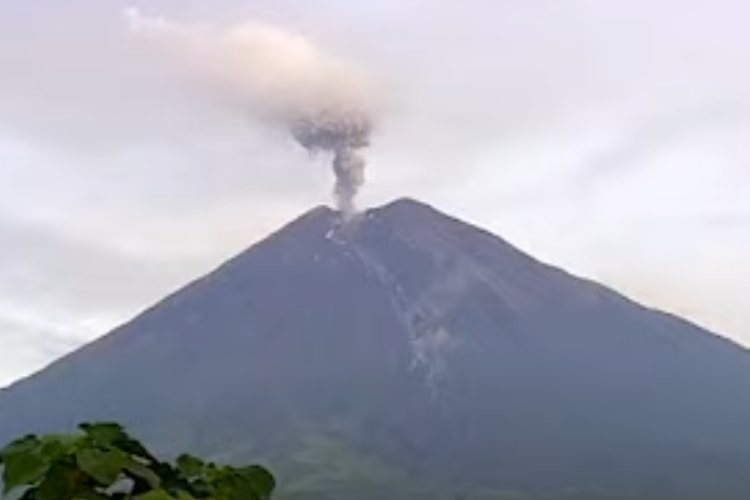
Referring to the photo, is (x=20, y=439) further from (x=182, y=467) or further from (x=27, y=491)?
(x=182, y=467)

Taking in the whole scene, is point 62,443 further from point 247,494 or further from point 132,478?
point 247,494

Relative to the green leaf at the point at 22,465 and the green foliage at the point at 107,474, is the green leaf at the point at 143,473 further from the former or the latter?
the green leaf at the point at 22,465

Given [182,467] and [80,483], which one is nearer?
[80,483]

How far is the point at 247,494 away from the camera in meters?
3.42

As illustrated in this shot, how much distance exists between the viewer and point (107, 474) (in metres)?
3.26

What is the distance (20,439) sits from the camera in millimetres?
3414

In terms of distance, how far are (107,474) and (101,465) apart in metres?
0.02

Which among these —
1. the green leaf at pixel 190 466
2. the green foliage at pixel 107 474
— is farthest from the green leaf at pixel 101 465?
the green leaf at pixel 190 466

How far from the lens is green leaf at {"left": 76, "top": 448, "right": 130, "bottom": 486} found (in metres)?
3.26

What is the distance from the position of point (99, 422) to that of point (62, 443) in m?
0.10

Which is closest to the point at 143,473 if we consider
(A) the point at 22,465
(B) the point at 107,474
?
(B) the point at 107,474

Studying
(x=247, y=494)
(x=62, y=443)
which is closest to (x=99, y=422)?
(x=62, y=443)

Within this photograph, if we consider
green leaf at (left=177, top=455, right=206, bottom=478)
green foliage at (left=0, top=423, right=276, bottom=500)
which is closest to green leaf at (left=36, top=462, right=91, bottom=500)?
green foliage at (left=0, top=423, right=276, bottom=500)

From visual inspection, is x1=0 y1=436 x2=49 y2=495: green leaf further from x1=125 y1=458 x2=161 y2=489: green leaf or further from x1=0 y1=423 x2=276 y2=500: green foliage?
x1=125 y1=458 x2=161 y2=489: green leaf
